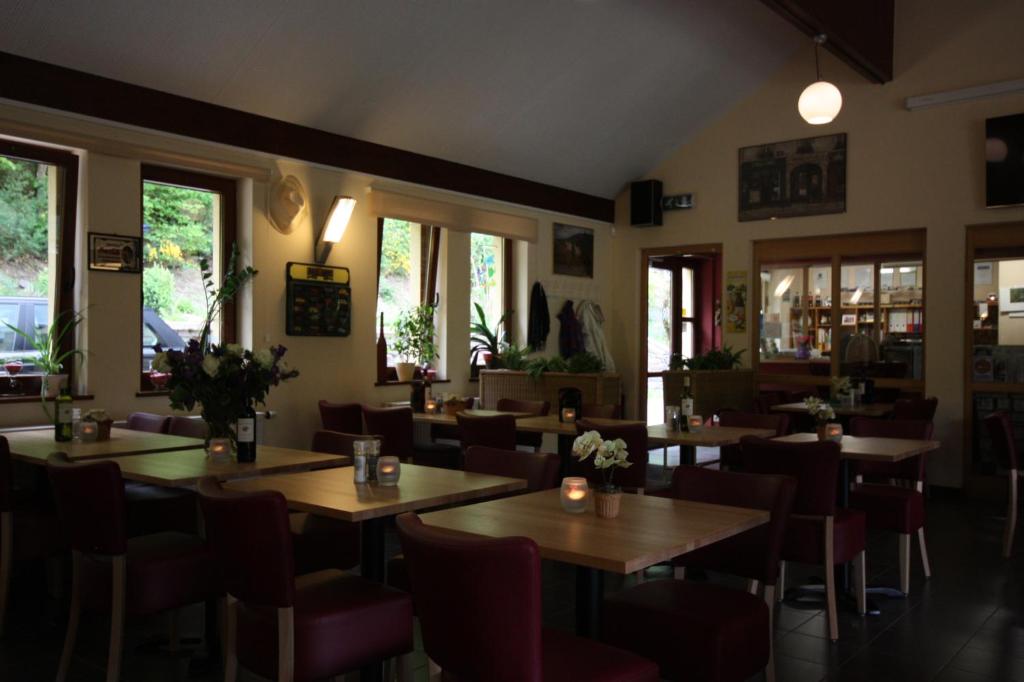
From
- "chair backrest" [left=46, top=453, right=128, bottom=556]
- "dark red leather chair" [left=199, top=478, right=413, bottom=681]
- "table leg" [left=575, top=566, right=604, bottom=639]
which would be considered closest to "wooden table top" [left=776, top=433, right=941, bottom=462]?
"table leg" [left=575, top=566, right=604, bottom=639]

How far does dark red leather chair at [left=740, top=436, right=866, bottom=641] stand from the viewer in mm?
4004

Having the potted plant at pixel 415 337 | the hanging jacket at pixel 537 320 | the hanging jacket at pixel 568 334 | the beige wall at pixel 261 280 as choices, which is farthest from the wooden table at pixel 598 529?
the hanging jacket at pixel 568 334

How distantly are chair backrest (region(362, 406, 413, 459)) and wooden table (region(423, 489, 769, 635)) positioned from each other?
10.7 ft

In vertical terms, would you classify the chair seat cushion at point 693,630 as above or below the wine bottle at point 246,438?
below

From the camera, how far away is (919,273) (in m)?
8.59

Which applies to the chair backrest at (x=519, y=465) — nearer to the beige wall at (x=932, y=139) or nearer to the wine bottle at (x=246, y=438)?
the wine bottle at (x=246, y=438)

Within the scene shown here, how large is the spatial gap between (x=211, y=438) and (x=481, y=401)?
4.81 m

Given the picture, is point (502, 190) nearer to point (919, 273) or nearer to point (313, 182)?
point (313, 182)

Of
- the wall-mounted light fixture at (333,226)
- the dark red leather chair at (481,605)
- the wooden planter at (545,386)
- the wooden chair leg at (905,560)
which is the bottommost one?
the wooden chair leg at (905,560)

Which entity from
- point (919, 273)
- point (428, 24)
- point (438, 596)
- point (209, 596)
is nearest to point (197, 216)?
point (428, 24)

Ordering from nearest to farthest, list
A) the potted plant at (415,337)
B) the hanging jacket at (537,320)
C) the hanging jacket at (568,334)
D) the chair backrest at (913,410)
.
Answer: the chair backrest at (913,410)
the potted plant at (415,337)
the hanging jacket at (537,320)
the hanging jacket at (568,334)

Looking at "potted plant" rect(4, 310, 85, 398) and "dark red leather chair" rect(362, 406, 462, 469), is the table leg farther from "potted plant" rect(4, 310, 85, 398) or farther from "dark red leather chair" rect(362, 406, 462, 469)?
"potted plant" rect(4, 310, 85, 398)

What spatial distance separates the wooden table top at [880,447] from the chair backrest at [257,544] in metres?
3.02

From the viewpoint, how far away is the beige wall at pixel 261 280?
5.94 m
